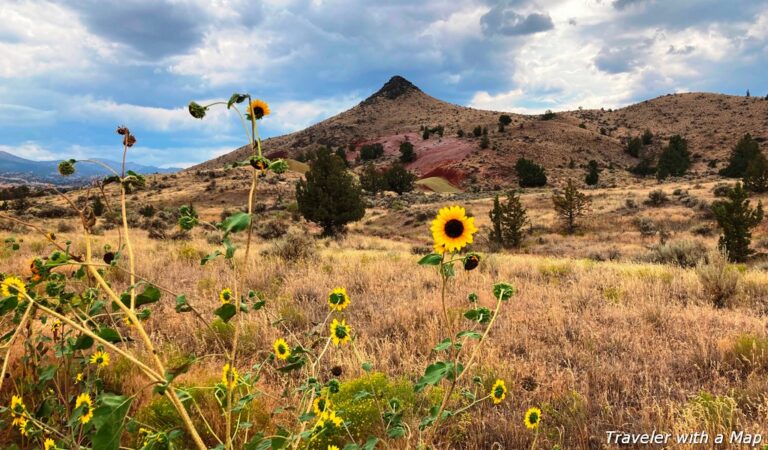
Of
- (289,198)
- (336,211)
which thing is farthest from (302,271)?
(289,198)

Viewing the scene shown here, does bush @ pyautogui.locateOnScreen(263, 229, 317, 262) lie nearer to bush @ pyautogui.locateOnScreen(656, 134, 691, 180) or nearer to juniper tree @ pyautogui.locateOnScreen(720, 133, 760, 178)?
juniper tree @ pyautogui.locateOnScreen(720, 133, 760, 178)

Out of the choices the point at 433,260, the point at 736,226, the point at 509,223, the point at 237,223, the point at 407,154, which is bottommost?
the point at 736,226

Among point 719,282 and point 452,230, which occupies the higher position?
point 452,230

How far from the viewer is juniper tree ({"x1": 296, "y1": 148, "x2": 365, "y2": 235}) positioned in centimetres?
2178

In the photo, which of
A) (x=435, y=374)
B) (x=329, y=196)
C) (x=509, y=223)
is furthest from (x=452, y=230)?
(x=329, y=196)

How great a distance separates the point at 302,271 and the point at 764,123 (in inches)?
3330

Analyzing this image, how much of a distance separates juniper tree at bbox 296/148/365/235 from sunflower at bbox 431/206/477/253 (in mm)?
20003

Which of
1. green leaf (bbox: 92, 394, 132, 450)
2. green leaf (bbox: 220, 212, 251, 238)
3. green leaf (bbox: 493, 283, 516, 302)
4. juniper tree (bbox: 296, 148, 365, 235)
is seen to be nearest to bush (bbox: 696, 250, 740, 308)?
green leaf (bbox: 493, 283, 516, 302)

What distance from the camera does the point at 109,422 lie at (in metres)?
1.05

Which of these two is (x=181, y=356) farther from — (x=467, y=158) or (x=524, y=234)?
(x=467, y=158)

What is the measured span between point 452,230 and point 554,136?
239ft

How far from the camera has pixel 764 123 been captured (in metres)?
64.9

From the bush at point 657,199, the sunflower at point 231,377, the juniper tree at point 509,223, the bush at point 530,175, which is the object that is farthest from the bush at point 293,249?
the bush at point 530,175

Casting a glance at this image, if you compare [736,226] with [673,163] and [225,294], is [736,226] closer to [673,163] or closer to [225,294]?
[225,294]
